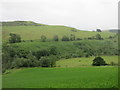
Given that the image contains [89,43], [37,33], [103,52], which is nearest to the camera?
[103,52]

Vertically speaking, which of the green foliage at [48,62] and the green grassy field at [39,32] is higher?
the green grassy field at [39,32]

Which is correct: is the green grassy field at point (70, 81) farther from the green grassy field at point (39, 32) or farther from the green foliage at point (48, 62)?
the green grassy field at point (39, 32)

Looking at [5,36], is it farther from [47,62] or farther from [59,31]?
[47,62]

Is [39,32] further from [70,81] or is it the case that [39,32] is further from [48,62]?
[70,81]

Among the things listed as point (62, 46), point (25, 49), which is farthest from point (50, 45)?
point (25, 49)

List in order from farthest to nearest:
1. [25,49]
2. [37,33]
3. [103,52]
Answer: [37,33]
[103,52]
[25,49]

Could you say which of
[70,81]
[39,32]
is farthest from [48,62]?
[39,32]

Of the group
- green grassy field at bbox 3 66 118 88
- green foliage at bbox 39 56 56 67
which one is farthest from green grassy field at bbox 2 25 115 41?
green grassy field at bbox 3 66 118 88

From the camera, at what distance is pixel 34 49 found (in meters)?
110

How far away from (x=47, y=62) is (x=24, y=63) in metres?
9.21

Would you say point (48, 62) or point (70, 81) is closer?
point (70, 81)

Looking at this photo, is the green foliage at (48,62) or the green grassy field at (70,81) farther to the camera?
the green foliage at (48,62)

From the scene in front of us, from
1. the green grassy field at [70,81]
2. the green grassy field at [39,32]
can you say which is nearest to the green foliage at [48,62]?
the green grassy field at [70,81]

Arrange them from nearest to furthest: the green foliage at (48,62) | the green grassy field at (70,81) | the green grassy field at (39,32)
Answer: the green grassy field at (70,81) < the green foliage at (48,62) < the green grassy field at (39,32)
